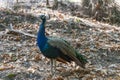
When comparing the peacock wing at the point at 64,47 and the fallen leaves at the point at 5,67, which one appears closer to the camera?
the peacock wing at the point at 64,47

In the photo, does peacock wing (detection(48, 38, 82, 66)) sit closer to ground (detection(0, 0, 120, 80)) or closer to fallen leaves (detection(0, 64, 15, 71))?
ground (detection(0, 0, 120, 80))

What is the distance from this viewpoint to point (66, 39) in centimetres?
1072

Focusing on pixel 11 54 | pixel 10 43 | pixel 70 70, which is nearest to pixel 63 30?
pixel 10 43

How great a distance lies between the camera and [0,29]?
37.8 feet

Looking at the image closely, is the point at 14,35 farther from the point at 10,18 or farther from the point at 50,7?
the point at 50,7

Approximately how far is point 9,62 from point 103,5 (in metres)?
7.18

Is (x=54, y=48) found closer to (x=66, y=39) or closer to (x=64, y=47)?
(x=64, y=47)

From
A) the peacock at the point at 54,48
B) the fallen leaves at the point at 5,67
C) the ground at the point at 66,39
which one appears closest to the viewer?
the peacock at the point at 54,48

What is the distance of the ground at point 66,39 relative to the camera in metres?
8.06

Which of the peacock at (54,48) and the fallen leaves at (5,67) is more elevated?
the peacock at (54,48)

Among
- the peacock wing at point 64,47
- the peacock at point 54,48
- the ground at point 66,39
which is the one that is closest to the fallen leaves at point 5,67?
the ground at point 66,39

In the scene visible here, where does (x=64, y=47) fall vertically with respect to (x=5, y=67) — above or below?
above

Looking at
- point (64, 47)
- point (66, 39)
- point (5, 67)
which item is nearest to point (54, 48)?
point (64, 47)

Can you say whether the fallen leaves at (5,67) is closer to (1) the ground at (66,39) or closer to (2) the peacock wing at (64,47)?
(1) the ground at (66,39)
